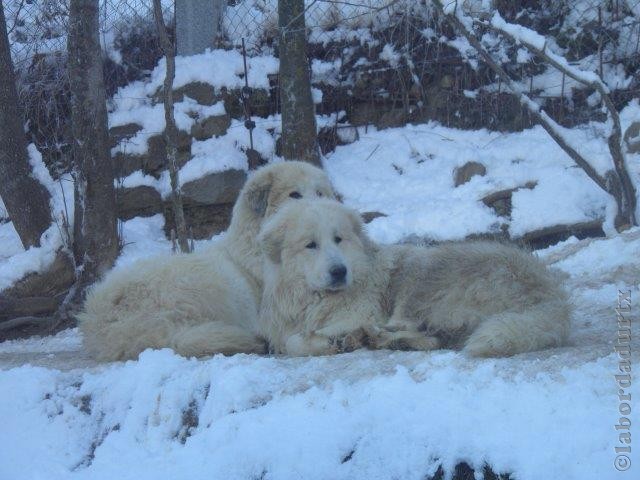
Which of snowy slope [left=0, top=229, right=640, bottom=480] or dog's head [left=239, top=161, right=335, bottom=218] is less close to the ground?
dog's head [left=239, top=161, right=335, bottom=218]

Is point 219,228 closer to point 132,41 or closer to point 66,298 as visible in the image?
point 66,298

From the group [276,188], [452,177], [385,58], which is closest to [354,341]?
[276,188]

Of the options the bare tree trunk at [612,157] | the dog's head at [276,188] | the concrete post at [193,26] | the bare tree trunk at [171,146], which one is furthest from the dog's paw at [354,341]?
the concrete post at [193,26]

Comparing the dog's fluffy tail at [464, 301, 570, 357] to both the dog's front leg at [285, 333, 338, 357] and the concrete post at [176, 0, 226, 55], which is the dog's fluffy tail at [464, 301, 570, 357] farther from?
the concrete post at [176, 0, 226, 55]

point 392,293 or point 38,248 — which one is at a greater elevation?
point 392,293

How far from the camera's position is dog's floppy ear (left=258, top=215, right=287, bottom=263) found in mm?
4637

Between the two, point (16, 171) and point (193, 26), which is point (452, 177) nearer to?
point (193, 26)

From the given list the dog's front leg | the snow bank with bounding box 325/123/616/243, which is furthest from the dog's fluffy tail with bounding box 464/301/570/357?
the snow bank with bounding box 325/123/616/243

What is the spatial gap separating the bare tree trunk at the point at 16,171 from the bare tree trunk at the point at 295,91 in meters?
2.77

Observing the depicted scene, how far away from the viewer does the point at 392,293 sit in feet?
14.6

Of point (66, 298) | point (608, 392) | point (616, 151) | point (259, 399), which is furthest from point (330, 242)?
point (66, 298)

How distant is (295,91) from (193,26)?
2.38 m

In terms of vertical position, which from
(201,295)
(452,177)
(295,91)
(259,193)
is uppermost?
(295,91)

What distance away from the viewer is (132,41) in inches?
417
